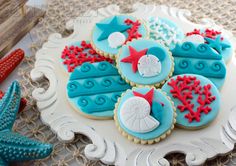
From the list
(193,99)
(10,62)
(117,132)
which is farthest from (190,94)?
(10,62)

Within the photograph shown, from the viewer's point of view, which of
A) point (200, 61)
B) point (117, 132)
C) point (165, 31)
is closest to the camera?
point (117, 132)

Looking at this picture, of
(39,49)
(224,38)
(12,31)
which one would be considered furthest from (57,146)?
(224,38)

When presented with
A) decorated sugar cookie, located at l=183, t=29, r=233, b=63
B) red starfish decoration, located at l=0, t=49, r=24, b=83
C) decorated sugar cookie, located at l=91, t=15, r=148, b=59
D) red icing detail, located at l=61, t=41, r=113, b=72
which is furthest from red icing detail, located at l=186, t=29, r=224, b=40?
red starfish decoration, located at l=0, t=49, r=24, b=83

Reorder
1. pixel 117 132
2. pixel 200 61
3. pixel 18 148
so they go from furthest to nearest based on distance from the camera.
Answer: pixel 200 61, pixel 117 132, pixel 18 148

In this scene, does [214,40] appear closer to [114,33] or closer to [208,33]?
[208,33]

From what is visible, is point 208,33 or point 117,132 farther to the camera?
point 208,33

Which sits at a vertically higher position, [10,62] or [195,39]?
[195,39]

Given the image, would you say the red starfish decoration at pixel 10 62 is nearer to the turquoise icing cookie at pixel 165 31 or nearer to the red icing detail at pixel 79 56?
the red icing detail at pixel 79 56
